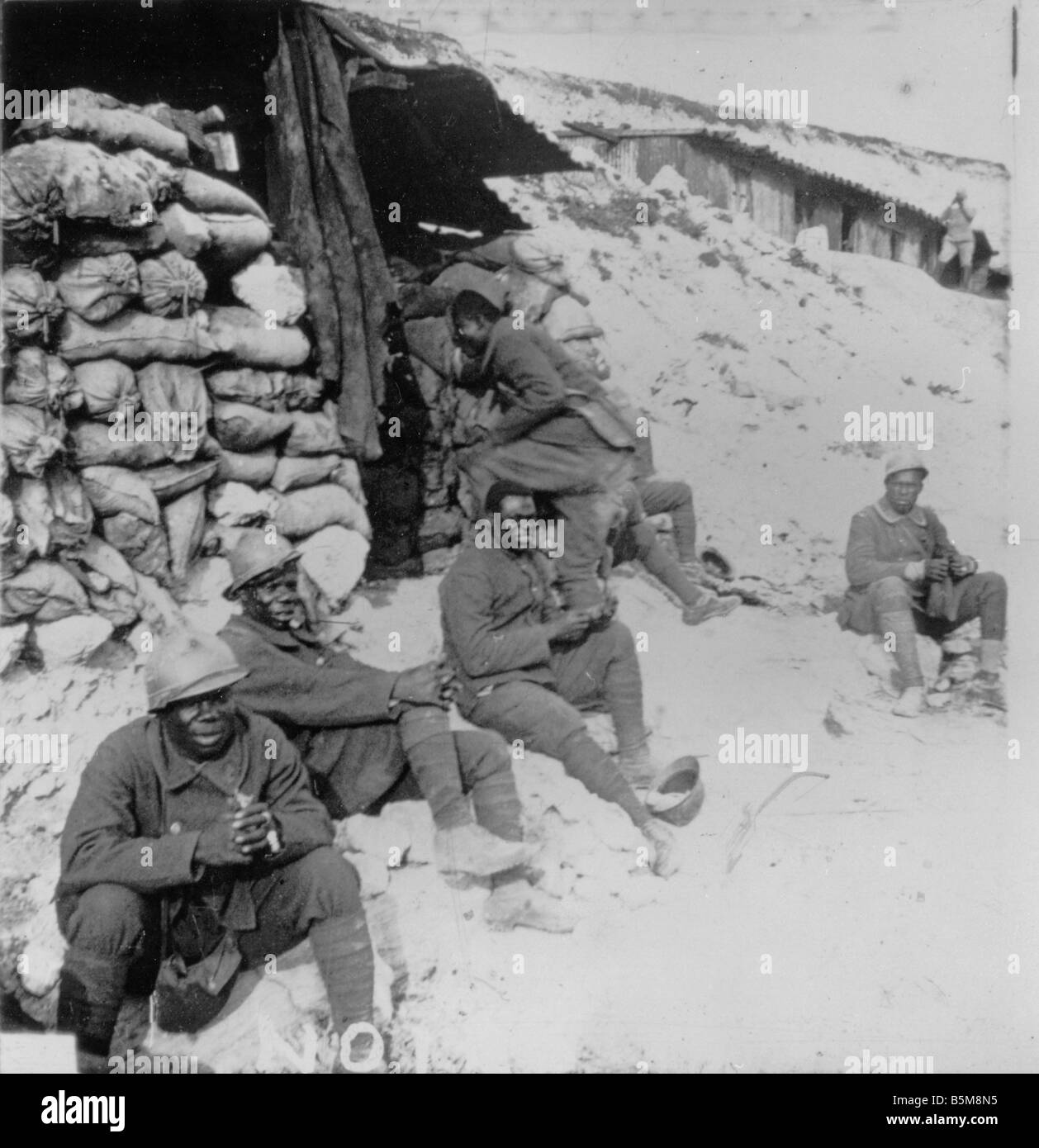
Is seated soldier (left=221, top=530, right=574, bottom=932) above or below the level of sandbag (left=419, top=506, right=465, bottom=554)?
below

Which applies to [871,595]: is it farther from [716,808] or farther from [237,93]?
[237,93]

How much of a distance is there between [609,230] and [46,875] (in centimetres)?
317

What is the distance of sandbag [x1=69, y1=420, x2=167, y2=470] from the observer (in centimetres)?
410

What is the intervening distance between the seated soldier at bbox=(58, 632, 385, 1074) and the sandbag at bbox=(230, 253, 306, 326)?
1.40m

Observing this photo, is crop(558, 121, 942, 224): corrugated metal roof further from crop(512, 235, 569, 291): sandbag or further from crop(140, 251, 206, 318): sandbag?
crop(140, 251, 206, 318): sandbag

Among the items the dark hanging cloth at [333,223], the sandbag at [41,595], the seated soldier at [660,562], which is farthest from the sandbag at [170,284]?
the seated soldier at [660,562]

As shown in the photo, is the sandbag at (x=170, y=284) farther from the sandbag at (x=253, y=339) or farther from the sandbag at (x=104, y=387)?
the sandbag at (x=104, y=387)

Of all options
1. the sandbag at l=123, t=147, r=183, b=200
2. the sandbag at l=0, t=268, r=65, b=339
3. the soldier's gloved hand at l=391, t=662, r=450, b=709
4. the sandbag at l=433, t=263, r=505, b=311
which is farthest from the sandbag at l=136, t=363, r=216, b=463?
the soldier's gloved hand at l=391, t=662, r=450, b=709

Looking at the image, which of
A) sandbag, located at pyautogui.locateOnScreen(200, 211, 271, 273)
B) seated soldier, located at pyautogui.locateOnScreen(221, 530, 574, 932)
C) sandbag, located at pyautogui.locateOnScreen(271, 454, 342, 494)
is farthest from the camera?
sandbag, located at pyautogui.locateOnScreen(271, 454, 342, 494)

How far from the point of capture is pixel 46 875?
403 cm

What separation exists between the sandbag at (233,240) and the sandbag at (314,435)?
0.61 m

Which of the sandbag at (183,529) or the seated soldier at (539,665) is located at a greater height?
the sandbag at (183,529)

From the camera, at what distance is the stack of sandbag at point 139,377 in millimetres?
4004
